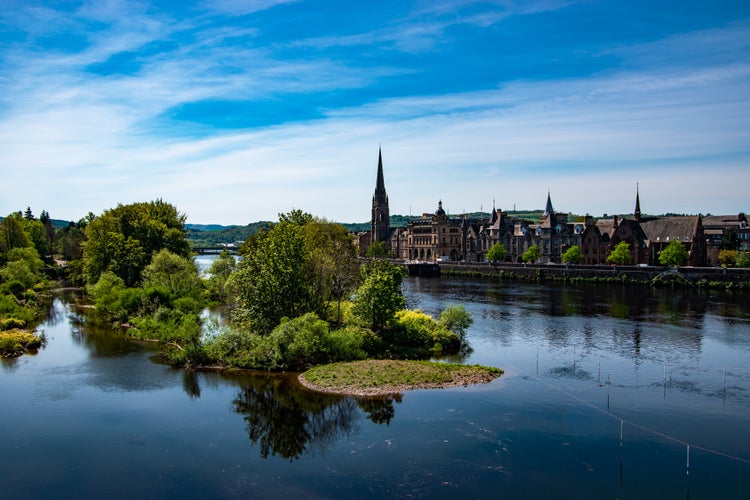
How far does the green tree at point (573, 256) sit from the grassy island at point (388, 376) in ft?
290

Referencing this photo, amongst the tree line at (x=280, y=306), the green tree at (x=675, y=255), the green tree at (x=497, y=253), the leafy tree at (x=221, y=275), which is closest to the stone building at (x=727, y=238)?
the green tree at (x=675, y=255)

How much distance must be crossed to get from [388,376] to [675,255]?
85079 millimetres

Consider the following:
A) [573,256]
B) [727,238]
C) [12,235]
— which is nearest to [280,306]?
[12,235]

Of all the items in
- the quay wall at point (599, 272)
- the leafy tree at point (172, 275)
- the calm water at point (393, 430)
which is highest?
the leafy tree at point (172, 275)

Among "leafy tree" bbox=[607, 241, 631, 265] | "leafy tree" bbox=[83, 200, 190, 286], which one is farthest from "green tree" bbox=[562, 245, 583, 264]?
"leafy tree" bbox=[83, 200, 190, 286]

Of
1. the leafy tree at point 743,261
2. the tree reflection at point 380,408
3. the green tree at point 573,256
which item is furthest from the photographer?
the green tree at point 573,256

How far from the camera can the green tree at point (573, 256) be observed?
124562 millimetres

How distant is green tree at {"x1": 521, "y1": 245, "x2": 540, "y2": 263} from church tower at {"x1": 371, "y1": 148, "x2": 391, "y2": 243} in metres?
62.7

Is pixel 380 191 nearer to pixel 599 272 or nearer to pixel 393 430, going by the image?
pixel 599 272

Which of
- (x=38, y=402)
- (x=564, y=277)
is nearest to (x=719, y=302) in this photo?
(x=564, y=277)

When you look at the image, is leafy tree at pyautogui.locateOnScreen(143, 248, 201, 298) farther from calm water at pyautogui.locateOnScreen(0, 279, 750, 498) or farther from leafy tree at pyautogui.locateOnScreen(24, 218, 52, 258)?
leafy tree at pyautogui.locateOnScreen(24, 218, 52, 258)

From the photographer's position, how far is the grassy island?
3825cm

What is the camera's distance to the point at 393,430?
31.3m

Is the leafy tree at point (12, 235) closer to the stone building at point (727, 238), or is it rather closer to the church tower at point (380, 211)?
the church tower at point (380, 211)
